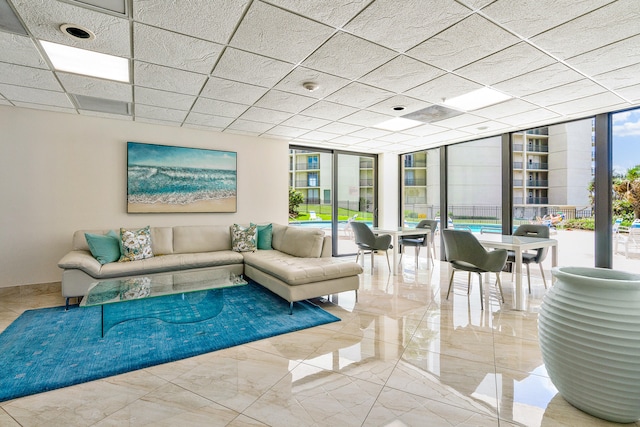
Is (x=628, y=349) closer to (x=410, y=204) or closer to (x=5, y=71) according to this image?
(x=5, y=71)

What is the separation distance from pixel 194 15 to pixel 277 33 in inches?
22.7

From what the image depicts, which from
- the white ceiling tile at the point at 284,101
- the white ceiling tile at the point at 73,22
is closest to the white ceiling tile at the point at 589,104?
the white ceiling tile at the point at 284,101

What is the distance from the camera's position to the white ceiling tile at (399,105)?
12.1 ft

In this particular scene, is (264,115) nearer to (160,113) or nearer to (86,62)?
(160,113)

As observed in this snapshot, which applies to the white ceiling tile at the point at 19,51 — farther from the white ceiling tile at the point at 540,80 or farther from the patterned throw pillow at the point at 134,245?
the white ceiling tile at the point at 540,80

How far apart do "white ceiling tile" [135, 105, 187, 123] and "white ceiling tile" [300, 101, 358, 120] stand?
1748mm

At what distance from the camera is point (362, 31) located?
2.29 m

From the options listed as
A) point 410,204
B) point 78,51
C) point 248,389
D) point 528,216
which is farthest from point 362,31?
point 410,204

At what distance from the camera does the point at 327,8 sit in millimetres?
2021

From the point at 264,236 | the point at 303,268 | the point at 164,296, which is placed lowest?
the point at 164,296

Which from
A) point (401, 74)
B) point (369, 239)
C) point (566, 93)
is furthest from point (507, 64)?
point (369, 239)

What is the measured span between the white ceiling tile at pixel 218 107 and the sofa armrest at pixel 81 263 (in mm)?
2254

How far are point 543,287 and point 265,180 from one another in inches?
188

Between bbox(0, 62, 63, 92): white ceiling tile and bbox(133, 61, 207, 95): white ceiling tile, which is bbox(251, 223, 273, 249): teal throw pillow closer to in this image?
bbox(133, 61, 207, 95): white ceiling tile
